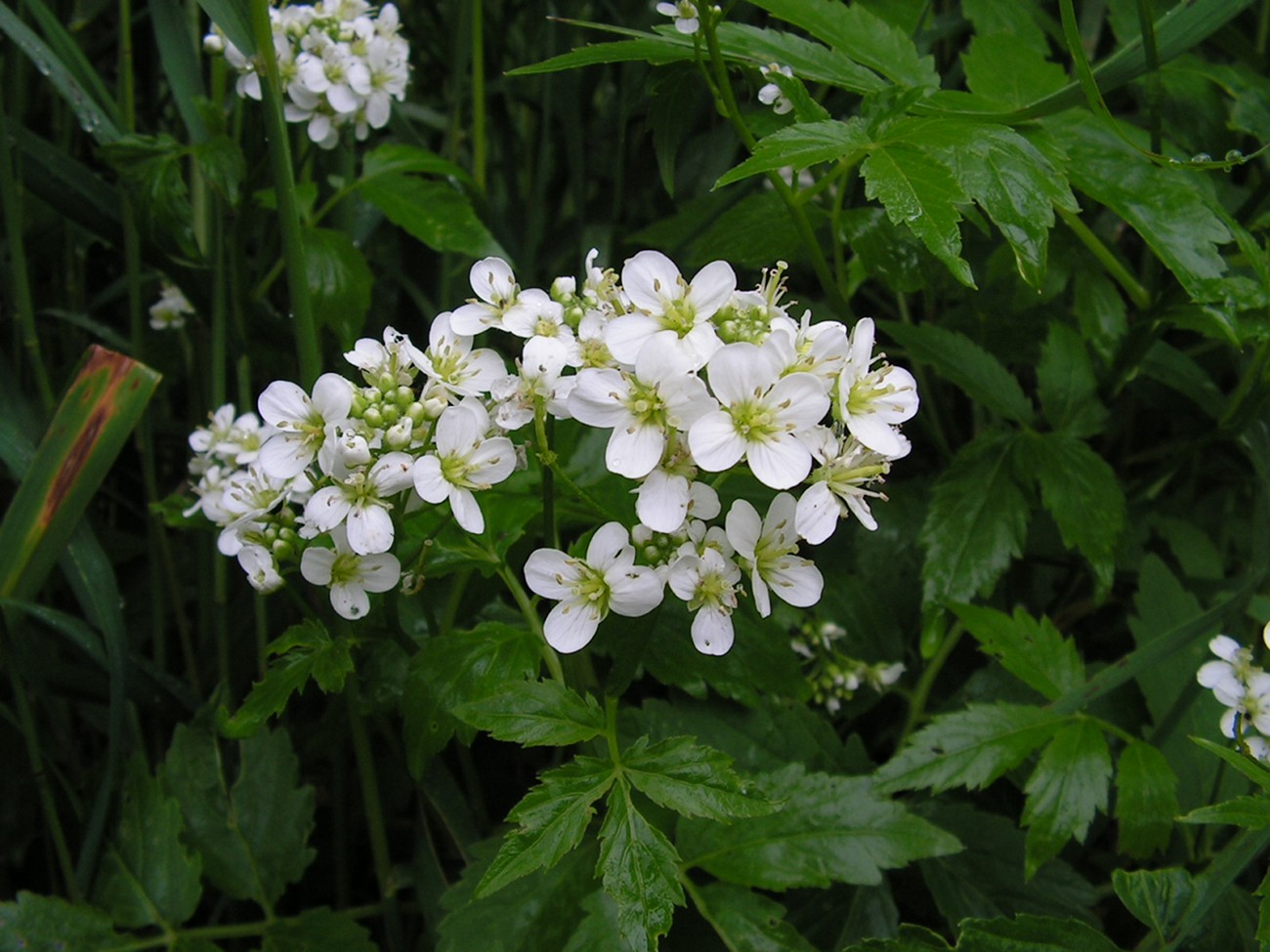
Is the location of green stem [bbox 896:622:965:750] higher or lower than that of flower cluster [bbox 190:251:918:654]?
lower

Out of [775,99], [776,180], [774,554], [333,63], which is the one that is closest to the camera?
[774,554]

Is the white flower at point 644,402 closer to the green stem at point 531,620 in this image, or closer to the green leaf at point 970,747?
the green stem at point 531,620

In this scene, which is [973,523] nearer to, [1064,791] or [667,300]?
[1064,791]

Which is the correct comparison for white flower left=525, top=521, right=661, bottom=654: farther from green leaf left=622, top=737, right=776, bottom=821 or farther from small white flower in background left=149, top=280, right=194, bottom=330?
small white flower in background left=149, top=280, right=194, bottom=330

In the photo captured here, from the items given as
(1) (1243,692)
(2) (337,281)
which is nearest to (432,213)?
(2) (337,281)

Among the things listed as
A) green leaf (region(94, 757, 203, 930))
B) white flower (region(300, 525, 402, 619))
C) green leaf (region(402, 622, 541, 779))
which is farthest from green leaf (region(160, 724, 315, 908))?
white flower (region(300, 525, 402, 619))

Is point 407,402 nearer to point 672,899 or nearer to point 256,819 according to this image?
point 672,899

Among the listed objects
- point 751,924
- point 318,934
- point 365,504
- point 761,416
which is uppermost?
point 761,416
